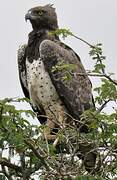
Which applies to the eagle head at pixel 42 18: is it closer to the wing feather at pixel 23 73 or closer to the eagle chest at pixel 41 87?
the wing feather at pixel 23 73

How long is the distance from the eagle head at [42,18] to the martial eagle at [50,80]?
0.15m

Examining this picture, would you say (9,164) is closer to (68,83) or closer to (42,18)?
(68,83)

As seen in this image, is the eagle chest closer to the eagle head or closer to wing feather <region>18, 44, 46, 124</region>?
wing feather <region>18, 44, 46, 124</region>

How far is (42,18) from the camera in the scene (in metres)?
12.3

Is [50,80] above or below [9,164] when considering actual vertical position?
above

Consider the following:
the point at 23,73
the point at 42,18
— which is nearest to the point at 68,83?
the point at 23,73

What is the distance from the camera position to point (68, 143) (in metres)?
7.39

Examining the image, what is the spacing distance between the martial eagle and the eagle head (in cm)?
15

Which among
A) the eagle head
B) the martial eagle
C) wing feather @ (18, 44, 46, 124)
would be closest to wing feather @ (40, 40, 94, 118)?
the martial eagle

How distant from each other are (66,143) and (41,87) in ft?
12.9

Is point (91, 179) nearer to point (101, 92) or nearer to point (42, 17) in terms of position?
point (101, 92)

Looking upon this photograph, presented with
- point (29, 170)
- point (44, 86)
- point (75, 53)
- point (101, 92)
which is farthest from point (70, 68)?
point (75, 53)

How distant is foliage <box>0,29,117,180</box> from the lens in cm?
696

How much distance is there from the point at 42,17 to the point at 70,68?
4.88 metres
